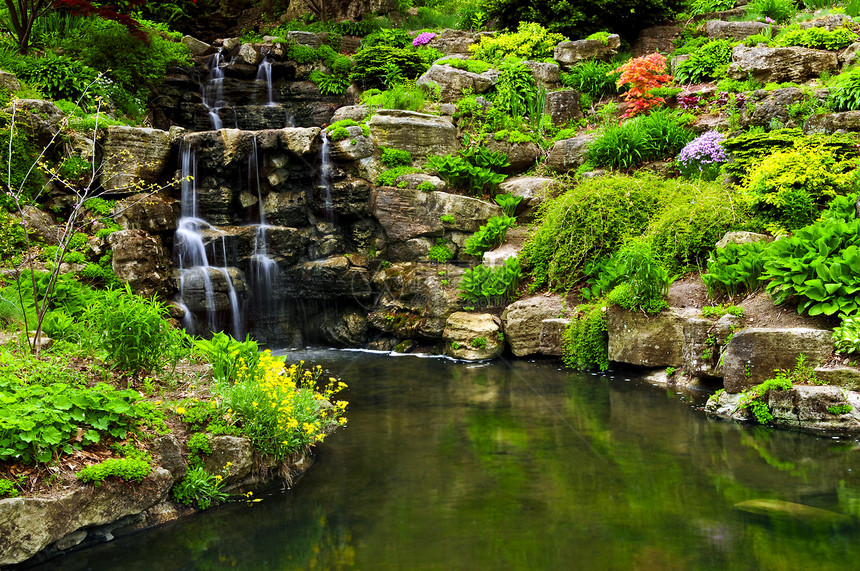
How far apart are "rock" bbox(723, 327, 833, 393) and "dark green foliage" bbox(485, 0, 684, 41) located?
12595 millimetres

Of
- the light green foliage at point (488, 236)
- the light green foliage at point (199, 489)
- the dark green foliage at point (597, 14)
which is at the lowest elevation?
the light green foliage at point (199, 489)

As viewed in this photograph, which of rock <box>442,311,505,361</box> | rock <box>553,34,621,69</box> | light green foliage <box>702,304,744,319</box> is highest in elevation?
rock <box>553,34,621,69</box>

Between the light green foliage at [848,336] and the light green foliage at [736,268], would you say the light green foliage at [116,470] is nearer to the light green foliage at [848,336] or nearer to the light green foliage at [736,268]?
the light green foliage at [848,336]

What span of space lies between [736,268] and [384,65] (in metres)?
11.3

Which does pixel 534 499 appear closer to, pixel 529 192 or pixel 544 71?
pixel 529 192

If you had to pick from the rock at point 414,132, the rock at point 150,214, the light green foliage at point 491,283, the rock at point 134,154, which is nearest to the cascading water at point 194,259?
the rock at point 150,214

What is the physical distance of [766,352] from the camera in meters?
7.42

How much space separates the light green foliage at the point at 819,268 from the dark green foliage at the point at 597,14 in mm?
11366

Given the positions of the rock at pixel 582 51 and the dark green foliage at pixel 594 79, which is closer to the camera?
the dark green foliage at pixel 594 79

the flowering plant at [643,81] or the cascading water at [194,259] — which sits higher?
the flowering plant at [643,81]

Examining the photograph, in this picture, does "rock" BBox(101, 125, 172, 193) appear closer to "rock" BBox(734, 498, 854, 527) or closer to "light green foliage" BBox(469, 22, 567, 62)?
"light green foliage" BBox(469, 22, 567, 62)

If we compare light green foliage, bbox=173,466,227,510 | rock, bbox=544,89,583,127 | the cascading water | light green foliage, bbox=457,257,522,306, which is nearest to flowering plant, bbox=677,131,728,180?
light green foliage, bbox=457,257,522,306

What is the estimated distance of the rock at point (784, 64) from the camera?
13.1m

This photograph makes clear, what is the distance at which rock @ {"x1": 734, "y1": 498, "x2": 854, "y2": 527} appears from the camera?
4.77 m
